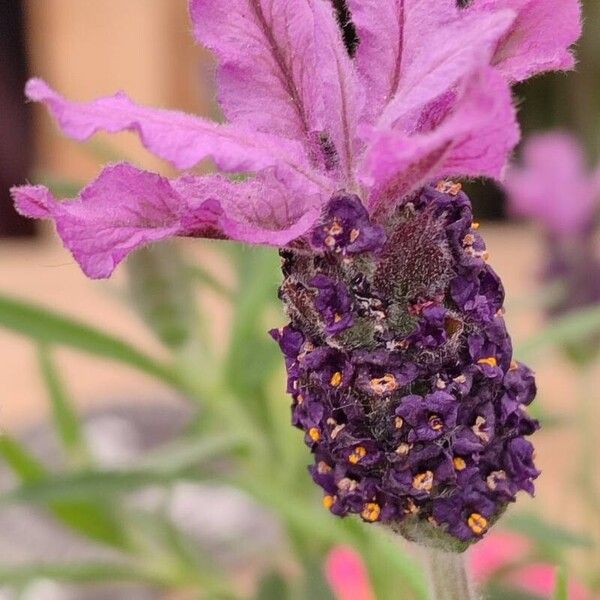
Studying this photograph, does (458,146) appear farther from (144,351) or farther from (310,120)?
(144,351)

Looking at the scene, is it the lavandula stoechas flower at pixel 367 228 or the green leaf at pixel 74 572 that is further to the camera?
the green leaf at pixel 74 572

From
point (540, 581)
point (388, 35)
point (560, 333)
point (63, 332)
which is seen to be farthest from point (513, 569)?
point (388, 35)

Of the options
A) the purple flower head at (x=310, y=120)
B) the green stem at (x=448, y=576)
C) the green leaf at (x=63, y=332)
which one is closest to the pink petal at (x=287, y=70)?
the purple flower head at (x=310, y=120)

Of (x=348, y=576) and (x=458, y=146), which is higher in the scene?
(x=458, y=146)

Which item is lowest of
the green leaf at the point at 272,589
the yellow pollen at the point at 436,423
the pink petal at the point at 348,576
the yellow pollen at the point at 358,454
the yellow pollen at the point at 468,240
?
the pink petal at the point at 348,576

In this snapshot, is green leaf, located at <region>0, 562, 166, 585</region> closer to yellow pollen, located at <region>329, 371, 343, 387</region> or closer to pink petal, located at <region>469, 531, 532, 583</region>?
pink petal, located at <region>469, 531, 532, 583</region>

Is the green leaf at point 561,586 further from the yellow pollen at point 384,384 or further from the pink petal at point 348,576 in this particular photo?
the pink petal at point 348,576

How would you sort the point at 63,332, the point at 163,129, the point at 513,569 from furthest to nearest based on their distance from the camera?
1. the point at 513,569
2. the point at 63,332
3. the point at 163,129

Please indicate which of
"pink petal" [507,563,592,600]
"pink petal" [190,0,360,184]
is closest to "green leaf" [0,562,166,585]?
"pink petal" [507,563,592,600]
